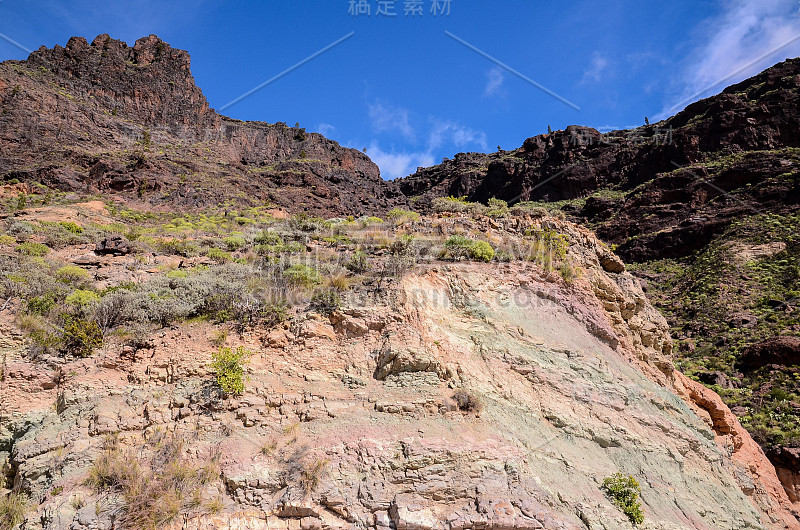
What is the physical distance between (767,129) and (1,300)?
6597 cm

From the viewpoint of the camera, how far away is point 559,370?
692cm

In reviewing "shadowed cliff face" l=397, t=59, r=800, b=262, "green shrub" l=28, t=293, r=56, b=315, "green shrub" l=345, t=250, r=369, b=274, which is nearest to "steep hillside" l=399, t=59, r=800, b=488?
"shadowed cliff face" l=397, t=59, r=800, b=262

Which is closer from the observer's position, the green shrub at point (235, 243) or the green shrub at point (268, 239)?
the green shrub at point (235, 243)

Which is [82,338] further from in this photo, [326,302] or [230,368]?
[326,302]

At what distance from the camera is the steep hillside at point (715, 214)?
1852cm

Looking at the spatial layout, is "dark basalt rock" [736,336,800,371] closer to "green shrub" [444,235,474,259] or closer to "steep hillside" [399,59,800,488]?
"steep hillside" [399,59,800,488]

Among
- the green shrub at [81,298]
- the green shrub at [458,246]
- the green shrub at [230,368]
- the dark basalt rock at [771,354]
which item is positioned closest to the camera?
the green shrub at [230,368]

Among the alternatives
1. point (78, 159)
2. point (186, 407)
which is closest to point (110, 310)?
point (186, 407)

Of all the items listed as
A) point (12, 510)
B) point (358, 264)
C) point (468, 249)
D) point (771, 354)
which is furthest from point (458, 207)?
point (771, 354)

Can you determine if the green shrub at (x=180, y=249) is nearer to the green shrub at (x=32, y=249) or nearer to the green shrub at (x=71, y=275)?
the green shrub at (x=32, y=249)

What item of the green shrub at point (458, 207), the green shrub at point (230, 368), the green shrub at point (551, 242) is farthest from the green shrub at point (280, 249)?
the green shrub at point (551, 242)

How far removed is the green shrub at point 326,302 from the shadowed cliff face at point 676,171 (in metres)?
40.4

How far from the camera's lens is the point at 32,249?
9516 millimetres

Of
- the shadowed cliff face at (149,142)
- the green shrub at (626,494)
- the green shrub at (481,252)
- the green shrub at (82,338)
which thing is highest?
the shadowed cliff face at (149,142)
